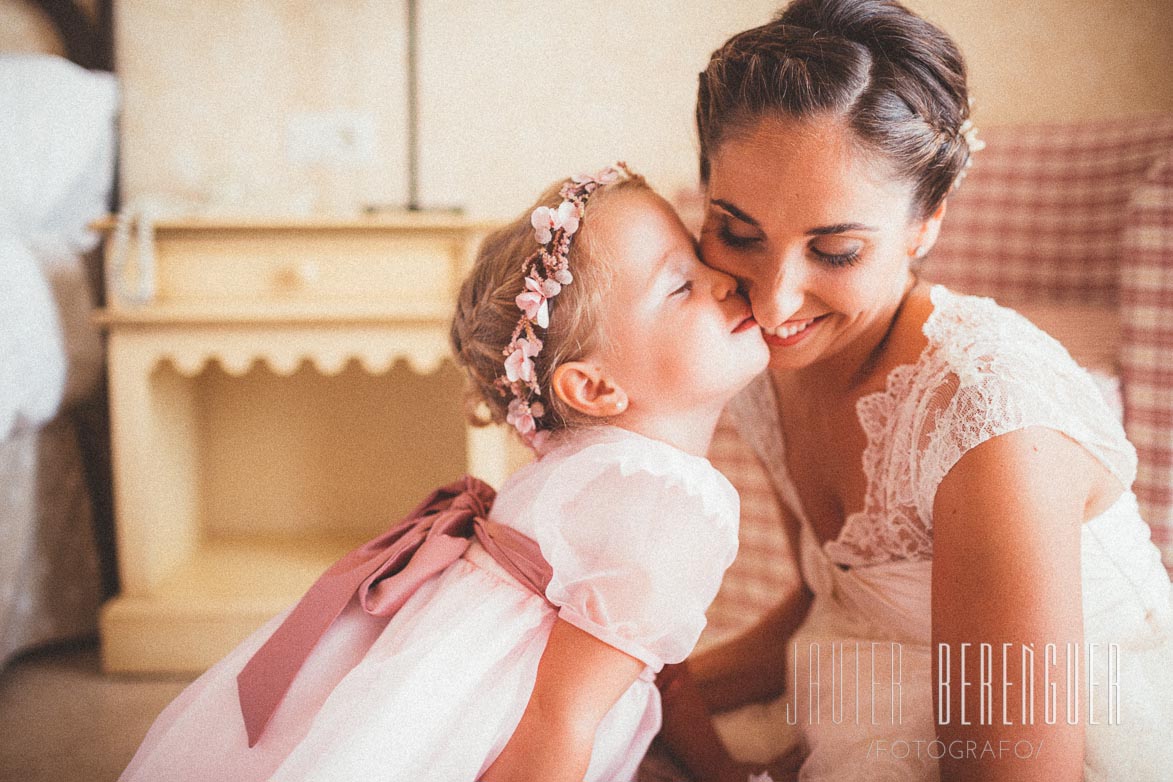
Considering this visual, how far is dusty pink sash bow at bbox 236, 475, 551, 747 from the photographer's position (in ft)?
2.66

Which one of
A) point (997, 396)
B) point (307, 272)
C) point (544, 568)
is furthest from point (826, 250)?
point (307, 272)

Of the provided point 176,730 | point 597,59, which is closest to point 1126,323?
point 597,59

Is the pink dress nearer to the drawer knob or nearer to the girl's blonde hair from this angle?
the girl's blonde hair

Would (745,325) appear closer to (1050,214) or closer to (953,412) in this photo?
(953,412)

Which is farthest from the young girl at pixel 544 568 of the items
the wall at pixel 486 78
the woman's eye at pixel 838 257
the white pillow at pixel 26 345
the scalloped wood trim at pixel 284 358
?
the wall at pixel 486 78

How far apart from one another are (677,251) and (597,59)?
54.0 inches

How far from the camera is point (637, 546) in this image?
77 cm

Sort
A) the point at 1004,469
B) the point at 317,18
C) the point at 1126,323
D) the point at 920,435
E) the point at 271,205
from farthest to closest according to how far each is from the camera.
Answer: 1. the point at 317,18
2. the point at 271,205
3. the point at 1126,323
4. the point at 920,435
5. the point at 1004,469

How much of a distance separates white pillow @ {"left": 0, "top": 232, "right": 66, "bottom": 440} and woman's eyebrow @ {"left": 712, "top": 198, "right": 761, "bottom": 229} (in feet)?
4.44

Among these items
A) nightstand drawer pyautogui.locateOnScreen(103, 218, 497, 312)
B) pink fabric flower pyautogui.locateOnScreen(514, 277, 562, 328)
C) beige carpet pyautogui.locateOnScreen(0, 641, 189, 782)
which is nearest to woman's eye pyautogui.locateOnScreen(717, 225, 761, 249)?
pink fabric flower pyautogui.locateOnScreen(514, 277, 562, 328)

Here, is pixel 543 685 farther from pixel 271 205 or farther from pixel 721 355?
pixel 271 205

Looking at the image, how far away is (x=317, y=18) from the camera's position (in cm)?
206

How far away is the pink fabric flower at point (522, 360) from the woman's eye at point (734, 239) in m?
0.25

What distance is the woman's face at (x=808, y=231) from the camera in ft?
2.77
